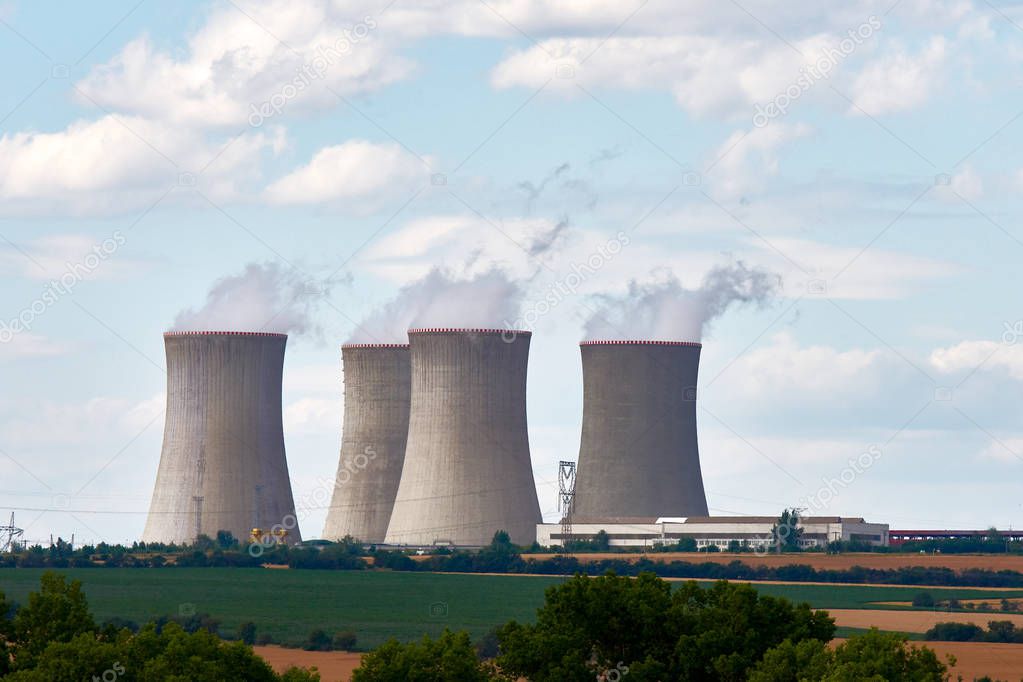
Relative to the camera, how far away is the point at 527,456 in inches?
2170

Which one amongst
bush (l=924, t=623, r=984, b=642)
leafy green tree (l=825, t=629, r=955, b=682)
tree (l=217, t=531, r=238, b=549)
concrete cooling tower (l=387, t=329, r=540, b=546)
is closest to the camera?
leafy green tree (l=825, t=629, r=955, b=682)

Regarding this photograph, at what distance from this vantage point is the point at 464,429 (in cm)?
5247

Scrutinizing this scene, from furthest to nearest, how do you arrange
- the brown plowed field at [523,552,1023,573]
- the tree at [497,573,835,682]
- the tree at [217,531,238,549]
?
the brown plowed field at [523,552,1023,573] → the tree at [217,531,238,549] → the tree at [497,573,835,682]

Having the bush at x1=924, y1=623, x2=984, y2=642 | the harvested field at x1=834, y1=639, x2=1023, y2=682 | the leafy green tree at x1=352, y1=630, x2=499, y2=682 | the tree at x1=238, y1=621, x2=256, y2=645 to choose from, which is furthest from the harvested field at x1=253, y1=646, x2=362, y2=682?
the bush at x1=924, y1=623, x2=984, y2=642

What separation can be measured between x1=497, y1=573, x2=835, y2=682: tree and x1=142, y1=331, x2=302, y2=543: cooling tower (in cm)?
3036

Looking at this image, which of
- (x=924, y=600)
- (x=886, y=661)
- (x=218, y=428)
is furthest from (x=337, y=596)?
(x=886, y=661)

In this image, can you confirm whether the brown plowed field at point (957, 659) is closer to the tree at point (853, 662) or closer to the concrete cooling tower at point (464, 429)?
the tree at point (853, 662)

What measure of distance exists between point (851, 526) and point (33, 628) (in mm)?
51765

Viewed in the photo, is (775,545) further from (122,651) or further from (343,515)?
(122,651)

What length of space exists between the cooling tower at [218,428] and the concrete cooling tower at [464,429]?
397 cm

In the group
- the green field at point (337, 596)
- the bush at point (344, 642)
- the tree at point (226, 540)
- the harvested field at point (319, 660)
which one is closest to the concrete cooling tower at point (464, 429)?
the green field at point (337, 596)

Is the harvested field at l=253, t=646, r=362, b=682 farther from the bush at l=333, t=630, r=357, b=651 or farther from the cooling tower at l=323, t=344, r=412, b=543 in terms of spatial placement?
the cooling tower at l=323, t=344, r=412, b=543

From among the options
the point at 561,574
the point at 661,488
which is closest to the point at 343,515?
the point at 561,574

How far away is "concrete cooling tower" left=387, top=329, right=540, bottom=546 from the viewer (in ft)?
173
